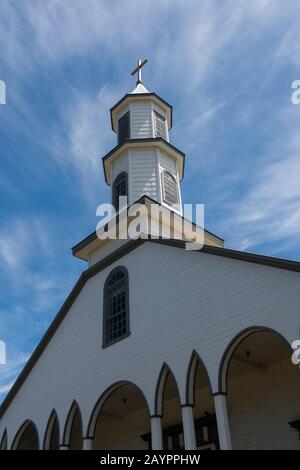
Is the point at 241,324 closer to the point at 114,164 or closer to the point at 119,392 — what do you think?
the point at 119,392

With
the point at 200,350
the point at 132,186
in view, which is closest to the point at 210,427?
the point at 200,350

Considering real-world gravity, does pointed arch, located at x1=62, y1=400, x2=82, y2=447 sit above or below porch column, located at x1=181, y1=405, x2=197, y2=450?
above

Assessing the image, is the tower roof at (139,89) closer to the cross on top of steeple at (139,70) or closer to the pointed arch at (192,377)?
the cross on top of steeple at (139,70)

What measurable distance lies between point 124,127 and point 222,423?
50.4 feet

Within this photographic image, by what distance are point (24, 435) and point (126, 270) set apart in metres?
7.85

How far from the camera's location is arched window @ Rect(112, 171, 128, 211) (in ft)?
67.7

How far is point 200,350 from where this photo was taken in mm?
12562

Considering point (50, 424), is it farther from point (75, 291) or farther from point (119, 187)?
point (119, 187)

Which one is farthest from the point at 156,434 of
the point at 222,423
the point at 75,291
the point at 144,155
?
the point at 144,155

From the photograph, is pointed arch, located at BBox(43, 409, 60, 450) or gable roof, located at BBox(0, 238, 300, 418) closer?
gable roof, located at BBox(0, 238, 300, 418)

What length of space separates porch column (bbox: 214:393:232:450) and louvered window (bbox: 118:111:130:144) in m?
13.7

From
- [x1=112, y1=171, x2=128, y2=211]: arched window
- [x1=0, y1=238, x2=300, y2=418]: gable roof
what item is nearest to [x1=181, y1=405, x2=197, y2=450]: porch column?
[x1=0, y1=238, x2=300, y2=418]: gable roof

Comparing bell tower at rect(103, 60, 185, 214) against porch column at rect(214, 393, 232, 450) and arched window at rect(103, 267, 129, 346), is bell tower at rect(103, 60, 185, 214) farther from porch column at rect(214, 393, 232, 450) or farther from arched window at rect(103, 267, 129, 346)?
porch column at rect(214, 393, 232, 450)
